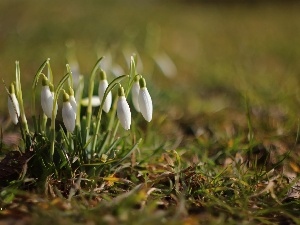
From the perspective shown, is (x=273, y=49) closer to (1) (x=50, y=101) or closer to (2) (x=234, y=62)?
(2) (x=234, y=62)

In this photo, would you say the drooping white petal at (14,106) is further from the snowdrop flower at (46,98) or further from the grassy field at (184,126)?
the grassy field at (184,126)

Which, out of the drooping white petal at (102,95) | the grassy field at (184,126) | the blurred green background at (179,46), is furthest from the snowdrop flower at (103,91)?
the blurred green background at (179,46)

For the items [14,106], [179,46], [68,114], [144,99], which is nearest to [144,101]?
[144,99]

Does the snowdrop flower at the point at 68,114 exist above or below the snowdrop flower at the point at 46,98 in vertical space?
below

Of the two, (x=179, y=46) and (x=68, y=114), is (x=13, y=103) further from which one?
(x=179, y=46)

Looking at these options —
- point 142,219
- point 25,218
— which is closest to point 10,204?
point 25,218
